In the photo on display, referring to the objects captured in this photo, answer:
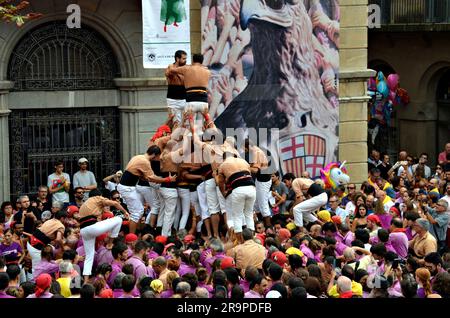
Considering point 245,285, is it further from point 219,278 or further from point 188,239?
point 188,239

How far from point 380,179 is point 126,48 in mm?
5831

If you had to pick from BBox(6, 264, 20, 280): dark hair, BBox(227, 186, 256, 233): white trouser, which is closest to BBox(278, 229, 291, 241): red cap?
BBox(227, 186, 256, 233): white trouser

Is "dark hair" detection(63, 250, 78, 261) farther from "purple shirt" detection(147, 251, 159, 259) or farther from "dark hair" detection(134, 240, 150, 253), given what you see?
"purple shirt" detection(147, 251, 159, 259)

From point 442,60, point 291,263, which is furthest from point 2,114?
point 442,60

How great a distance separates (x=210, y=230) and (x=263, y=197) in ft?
4.22

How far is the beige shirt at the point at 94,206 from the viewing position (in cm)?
1925

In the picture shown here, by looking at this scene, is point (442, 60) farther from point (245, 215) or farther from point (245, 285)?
point (245, 285)

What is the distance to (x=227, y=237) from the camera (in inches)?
813

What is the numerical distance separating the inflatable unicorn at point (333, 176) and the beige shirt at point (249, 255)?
24.7 feet

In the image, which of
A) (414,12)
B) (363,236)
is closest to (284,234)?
(363,236)

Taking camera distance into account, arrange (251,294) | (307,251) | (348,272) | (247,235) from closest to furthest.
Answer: (251,294) → (348,272) → (247,235) → (307,251)

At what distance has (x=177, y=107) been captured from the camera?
22078 mm

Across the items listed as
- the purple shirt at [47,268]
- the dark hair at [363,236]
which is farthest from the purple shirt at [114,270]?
the dark hair at [363,236]
